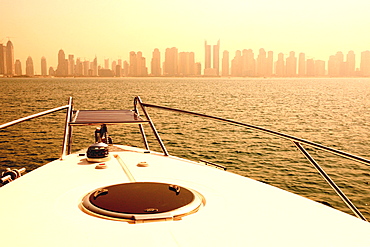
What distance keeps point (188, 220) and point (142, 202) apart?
0.30m

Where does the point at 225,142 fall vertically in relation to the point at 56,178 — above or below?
below

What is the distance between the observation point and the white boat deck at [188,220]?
1.81 m

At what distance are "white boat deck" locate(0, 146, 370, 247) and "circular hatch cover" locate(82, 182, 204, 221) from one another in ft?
0.14

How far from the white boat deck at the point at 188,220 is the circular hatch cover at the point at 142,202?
44 mm

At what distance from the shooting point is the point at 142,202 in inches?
85.0

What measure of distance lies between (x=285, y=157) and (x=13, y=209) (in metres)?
15.5

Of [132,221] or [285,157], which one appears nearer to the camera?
[132,221]

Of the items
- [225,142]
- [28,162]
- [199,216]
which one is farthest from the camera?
[225,142]

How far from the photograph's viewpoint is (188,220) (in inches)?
79.9

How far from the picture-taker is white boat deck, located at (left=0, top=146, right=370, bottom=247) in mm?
1812

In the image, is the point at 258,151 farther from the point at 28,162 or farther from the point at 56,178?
the point at 56,178

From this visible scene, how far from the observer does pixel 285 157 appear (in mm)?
16656

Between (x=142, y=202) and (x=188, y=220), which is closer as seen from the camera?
(x=188, y=220)

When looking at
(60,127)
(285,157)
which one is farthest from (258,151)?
(60,127)
